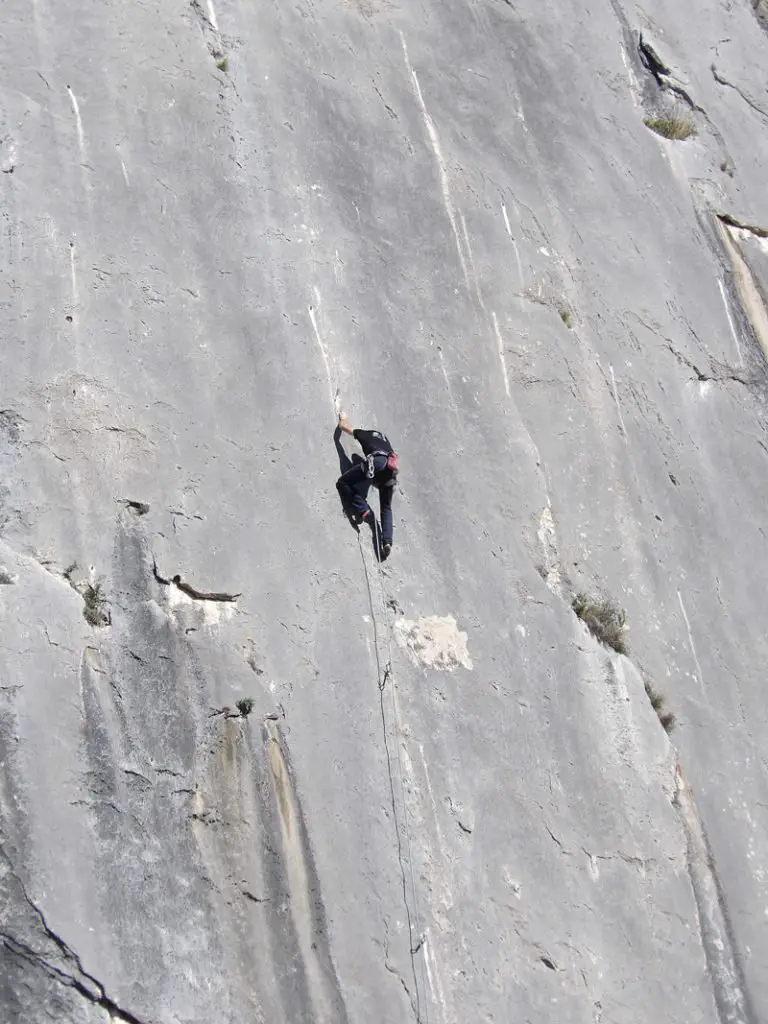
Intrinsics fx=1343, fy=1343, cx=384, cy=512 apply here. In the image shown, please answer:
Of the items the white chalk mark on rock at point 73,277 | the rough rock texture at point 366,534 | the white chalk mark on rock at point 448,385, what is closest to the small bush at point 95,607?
the rough rock texture at point 366,534

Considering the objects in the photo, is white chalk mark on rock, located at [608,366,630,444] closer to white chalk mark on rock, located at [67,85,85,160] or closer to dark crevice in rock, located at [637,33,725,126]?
dark crevice in rock, located at [637,33,725,126]

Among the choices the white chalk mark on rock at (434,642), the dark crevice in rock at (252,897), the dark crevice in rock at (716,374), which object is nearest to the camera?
the dark crevice in rock at (252,897)

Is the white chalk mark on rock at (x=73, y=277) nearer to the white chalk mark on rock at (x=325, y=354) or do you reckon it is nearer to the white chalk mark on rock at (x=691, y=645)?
the white chalk mark on rock at (x=325, y=354)

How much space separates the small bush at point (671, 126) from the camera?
1559 centimetres

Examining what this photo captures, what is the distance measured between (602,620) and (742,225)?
578 cm

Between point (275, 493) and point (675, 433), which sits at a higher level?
→ point (675, 433)

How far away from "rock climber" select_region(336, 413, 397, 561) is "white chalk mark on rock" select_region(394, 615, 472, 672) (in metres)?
0.67

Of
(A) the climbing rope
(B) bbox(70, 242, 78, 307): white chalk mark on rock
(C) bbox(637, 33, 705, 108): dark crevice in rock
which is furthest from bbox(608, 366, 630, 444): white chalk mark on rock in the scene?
(B) bbox(70, 242, 78, 307): white chalk mark on rock

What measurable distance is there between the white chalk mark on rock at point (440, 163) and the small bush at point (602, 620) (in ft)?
11.2

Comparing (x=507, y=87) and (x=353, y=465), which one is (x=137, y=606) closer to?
(x=353, y=465)

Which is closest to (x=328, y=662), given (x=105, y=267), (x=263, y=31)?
(x=105, y=267)

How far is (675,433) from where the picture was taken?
13750mm

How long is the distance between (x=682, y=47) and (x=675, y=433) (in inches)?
219

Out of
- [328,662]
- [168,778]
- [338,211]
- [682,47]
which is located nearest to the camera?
[168,778]
